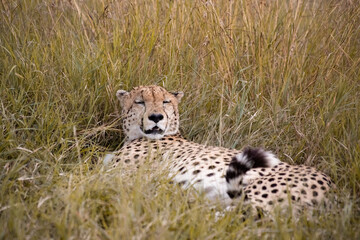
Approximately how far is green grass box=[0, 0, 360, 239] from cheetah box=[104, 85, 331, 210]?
0.12m

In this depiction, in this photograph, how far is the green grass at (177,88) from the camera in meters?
2.29

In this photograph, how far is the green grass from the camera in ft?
7.50

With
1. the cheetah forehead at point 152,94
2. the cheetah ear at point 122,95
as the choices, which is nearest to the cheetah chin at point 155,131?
the cheetah forehead at point 152,94

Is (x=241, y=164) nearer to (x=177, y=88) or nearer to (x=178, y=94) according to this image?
(x=178, y=94)

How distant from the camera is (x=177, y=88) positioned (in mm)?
3682

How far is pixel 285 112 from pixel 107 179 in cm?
149

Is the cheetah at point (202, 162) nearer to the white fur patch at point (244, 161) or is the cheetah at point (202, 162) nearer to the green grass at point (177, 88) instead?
the white fur patch at point (244, 161)

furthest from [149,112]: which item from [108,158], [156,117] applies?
[108,158]

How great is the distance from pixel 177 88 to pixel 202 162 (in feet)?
3.21

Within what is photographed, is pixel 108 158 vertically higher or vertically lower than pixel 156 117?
lower

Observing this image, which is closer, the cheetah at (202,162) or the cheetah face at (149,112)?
the cheetah at (202,162)

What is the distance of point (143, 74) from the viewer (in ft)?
11.9

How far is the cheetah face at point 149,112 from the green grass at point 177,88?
18 centimetres

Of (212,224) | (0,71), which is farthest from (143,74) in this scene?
(212,224)
